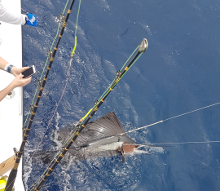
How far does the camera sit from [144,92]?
7.92 meters

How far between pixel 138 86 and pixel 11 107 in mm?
4253

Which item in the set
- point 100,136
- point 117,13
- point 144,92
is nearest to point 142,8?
point 117,13

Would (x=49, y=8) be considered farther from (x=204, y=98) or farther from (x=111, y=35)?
(x=204, y=98)

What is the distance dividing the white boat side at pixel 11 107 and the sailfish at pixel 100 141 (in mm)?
882

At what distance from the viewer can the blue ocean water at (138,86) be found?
6711mm

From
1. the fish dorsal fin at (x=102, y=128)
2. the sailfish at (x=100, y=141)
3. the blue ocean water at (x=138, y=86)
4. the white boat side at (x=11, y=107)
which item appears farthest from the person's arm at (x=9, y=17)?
the fish dorsal fin at (x=102, y=128)

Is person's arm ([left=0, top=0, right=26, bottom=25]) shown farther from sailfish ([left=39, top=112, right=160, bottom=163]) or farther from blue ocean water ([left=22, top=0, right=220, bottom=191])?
sailfish ([left=39, top=112, right=160, bottom=163])

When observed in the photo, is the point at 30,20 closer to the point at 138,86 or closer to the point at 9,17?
the point at 9,17

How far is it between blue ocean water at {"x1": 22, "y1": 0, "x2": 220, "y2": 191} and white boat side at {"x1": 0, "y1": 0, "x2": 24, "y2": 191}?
0.55m

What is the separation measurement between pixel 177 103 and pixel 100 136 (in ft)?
10.5

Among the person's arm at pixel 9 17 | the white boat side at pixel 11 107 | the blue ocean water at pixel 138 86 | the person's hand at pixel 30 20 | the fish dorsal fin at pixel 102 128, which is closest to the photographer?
the person's arm at pixel 9 17

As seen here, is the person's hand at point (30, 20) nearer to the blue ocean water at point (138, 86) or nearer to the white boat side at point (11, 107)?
the white boat side at point (11, 107)

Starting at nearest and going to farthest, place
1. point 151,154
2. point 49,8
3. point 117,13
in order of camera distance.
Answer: point 151,154
point 49,8
point 117,13

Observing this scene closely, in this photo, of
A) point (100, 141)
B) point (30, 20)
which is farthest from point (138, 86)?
point (30, 20)
